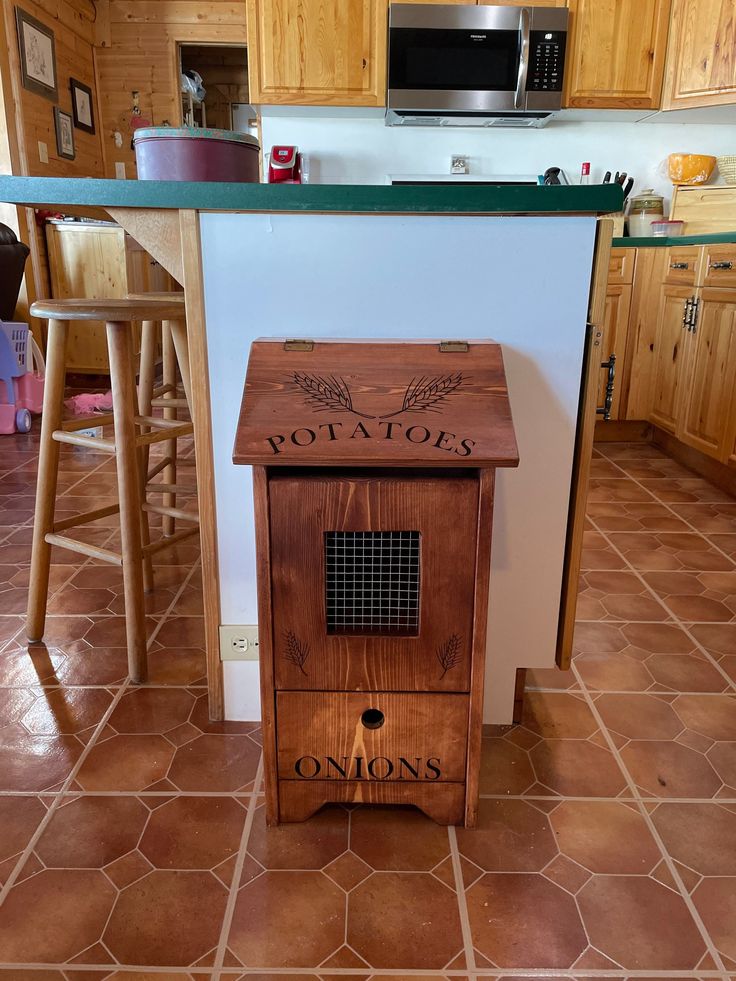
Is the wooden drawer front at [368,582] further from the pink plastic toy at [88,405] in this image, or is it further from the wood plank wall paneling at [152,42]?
the wood plank wall paneling at [152,42]

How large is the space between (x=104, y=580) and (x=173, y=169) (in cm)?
129

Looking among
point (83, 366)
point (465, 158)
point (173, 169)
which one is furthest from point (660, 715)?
point (83, 366)

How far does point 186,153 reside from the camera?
1382 millimetres

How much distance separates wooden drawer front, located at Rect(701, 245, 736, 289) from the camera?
9.66 ft

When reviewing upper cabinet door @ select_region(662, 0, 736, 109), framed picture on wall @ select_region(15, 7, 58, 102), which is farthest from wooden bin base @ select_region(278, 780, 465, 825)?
framed picture on wall @ select_region(15, 7, 58, 102)

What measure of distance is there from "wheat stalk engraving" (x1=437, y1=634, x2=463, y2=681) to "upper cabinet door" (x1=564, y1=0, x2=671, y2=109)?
336cm

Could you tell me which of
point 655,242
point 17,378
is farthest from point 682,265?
point 17,378

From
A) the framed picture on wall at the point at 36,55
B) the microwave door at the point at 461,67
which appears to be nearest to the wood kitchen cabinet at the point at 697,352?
the microwave door at the point at 461,67

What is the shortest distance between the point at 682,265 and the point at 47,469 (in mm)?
2908

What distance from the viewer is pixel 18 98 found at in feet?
14.9

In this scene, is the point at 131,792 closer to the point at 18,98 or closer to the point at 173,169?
the point at 173,169

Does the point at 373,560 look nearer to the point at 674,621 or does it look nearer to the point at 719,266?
the point at 674,621

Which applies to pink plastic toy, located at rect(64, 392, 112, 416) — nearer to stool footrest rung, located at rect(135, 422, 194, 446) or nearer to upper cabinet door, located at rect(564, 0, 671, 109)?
stool footrest rung, located at rect(135, 422, 194, 446)

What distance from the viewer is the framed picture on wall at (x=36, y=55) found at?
457cm
